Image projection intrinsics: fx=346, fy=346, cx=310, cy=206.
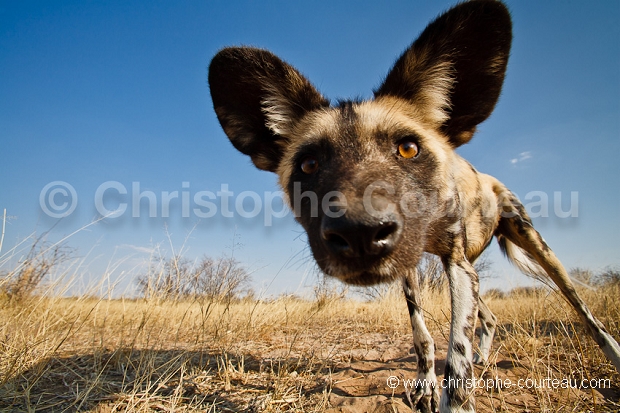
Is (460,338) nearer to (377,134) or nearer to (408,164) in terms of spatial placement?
(408,164)

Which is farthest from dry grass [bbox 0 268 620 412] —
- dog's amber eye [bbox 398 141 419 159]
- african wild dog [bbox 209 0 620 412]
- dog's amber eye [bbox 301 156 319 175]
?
dog's amber eye [bbox 301 156 319 175]

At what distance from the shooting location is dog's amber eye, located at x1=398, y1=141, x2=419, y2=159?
9.67 ft

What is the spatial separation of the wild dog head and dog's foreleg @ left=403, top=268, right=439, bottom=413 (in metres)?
0.75

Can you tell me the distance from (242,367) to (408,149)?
242 centimetres

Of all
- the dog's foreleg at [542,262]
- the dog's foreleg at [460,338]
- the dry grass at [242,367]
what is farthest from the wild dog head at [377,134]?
the dog's foreleg at [542,262]

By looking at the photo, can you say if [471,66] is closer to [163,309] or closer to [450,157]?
[450,157]

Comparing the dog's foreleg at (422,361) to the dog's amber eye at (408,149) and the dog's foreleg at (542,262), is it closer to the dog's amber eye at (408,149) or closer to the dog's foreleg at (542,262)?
the dog's amber eye at (408,149)

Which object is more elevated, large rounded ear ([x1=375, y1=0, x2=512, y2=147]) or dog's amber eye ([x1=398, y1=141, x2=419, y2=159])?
large rounded ear ([x1=375, y1=0, x2=512, y2=147])

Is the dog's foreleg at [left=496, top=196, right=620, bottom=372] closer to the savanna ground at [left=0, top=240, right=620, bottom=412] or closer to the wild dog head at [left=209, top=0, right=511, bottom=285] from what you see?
the savanna ground at [left=0, top=240, right=620, bottom=412]

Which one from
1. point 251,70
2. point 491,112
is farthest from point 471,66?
point 251,70

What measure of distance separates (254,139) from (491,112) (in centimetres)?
241

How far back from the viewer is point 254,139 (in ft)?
12.7

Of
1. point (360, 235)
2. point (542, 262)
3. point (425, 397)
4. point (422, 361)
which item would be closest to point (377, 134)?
point (360, 235)

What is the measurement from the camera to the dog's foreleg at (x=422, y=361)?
9.23 ft
